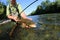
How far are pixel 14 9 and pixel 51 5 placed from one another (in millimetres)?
69678

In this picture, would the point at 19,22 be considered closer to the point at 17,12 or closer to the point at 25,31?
the point at 17,12

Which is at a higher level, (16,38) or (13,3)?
(13,3)

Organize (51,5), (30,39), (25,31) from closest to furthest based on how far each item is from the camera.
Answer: (30,39)
(25,31)
(51,5)

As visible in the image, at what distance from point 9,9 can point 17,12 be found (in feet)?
1.09

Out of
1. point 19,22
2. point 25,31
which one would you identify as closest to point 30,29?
point 25,31

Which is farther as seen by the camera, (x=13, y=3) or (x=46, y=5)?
(x=46, y=5)

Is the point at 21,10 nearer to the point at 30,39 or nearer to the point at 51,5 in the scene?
the point at 30,39

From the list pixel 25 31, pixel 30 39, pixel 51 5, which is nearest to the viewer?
pixel 30 39

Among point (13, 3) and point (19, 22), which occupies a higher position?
point (13, 3)

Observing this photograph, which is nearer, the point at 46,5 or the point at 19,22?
the point at 19,22

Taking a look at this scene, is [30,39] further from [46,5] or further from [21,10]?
[46,5]

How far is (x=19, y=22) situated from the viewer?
9.56m

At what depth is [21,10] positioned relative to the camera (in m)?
9.44

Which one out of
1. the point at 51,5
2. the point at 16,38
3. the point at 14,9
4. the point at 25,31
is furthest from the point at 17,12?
the point at 51,5
